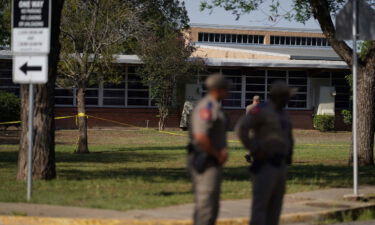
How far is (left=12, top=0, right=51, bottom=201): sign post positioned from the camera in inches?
467

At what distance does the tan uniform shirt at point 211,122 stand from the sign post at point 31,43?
186 inches

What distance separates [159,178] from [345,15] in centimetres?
512

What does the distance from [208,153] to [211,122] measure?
1.03ft

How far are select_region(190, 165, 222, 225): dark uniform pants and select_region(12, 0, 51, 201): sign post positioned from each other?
4.87 meters

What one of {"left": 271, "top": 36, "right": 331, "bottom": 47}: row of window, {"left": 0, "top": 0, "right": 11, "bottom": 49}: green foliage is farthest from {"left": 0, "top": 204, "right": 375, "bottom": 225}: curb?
{"left": 271, "top": 36, "right": 331, "bottom": 47}: row of window

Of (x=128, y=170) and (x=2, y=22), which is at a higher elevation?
(x=2, y=22)

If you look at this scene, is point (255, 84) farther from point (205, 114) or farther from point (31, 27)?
point (205, 114)

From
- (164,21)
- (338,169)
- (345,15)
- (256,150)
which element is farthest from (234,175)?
(164,21)

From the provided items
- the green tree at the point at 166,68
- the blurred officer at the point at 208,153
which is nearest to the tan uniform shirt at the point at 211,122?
the blurred officer at the point at 208,153

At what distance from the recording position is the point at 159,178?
15789mm

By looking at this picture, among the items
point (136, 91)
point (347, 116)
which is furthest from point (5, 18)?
point (347, 116)

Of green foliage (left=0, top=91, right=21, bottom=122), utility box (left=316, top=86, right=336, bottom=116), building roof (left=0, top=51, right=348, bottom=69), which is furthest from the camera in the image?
utility box (left=316, top=86, right=336, bottom=116)

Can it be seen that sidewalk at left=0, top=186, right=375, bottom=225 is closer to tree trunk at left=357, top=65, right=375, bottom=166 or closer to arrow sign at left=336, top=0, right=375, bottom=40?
arrow sign at left=336, top=0, right=375, bottom=40

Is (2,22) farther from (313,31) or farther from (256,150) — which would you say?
(313,31)
